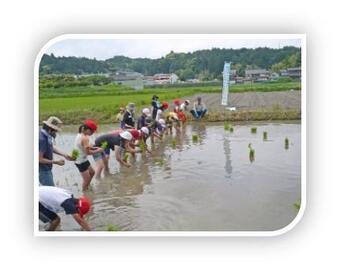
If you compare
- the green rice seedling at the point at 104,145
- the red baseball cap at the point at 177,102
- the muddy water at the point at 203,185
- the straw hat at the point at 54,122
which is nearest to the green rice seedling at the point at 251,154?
the muddy water at the point at 203,185

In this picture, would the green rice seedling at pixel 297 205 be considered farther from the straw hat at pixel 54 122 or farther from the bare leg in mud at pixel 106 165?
the straw hat at pixel 54 122

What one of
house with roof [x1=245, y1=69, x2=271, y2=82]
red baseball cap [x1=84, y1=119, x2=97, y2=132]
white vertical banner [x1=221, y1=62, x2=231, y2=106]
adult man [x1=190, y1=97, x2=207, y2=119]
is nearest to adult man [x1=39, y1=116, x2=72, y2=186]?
red baseball cap [x1=84, y1=119, x2=97, y2=132]

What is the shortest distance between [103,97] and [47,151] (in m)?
0.34

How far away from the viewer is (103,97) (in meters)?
2.51

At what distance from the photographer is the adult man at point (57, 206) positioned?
7.88 feet

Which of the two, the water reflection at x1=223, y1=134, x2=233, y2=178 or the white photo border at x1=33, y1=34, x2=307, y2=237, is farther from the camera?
the water reflection at x1=223, y1=134, x2=233, y2=178

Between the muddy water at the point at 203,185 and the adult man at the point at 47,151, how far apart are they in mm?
28

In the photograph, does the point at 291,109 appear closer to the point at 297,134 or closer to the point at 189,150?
the point at 297,134

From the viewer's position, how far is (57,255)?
2.43 meters

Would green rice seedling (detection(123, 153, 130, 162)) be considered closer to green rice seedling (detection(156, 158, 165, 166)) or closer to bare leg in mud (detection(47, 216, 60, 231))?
green rice seedling (detection(156, 158, 165, 166))

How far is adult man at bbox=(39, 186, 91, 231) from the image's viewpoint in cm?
240

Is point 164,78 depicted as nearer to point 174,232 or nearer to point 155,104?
point 155,104
